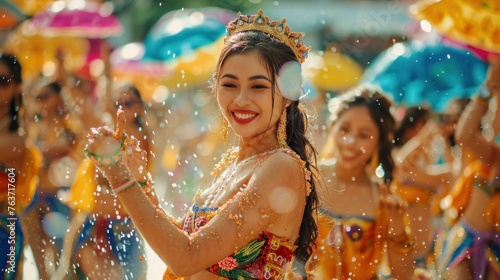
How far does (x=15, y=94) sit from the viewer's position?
5.79m

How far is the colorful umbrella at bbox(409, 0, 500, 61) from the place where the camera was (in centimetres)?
534

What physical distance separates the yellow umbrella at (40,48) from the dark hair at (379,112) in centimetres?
436

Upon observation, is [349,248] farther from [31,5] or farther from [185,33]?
[31,5]

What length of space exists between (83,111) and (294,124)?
4829 mm

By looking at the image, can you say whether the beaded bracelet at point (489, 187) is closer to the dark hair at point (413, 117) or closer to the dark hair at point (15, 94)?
the dark hair at point (413, 117)

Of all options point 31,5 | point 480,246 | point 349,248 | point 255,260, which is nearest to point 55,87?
point 31,5

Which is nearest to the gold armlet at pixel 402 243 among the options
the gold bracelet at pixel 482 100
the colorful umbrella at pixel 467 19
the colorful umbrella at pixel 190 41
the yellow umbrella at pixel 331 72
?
the colorful umbrella at pixel 467 19

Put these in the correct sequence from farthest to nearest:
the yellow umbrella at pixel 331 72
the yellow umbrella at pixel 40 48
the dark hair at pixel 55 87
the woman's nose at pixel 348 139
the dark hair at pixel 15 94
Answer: the yellow umbrella at pixel 331 72 < the yellow umbrella at pixel 40 48 < the dark hair at pixel 55 87 < the woman's nose at pixel 348 139 < the dark hair at pixel 15 94

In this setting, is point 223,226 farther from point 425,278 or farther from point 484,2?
point 484,2

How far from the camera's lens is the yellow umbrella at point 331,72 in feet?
35.8

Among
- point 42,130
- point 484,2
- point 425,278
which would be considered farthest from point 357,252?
point 42,130

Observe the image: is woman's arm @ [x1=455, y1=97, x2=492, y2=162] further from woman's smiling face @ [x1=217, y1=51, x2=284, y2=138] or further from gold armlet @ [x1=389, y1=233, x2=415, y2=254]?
woman's smiling face @ [x1=217, y1=51, x2=284, y2=138]

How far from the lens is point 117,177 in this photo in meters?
2.87

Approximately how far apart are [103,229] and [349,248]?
190cm
